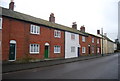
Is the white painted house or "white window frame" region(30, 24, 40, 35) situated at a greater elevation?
"white window frame" region(30, 24, 40, 35)

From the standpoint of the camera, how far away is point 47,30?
78.1 feet

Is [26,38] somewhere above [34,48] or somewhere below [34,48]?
above

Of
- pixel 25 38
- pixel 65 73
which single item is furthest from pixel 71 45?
pixel 65 73

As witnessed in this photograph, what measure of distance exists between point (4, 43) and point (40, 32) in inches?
274

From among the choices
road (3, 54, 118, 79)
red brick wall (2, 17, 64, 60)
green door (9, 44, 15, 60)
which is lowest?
road (3, 54, 118, 79)

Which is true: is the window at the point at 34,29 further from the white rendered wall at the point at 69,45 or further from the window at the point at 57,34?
the white rendered wall at the point at 69,45

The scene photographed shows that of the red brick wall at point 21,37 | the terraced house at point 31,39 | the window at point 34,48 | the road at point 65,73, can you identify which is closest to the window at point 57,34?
the terraced house at point 31,39

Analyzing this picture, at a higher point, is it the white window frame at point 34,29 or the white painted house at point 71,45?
the white window frame at point 34,29

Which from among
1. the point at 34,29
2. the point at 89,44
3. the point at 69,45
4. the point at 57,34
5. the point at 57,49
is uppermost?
the point at 34,29

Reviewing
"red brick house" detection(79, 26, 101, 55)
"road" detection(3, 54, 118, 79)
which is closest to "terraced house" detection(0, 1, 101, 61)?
"red brick house" detection(79, 26, 101, 55)

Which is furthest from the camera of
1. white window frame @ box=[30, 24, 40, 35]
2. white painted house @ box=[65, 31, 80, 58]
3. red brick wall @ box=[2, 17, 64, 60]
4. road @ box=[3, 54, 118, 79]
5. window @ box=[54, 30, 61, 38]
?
white painted house @ box=[65, 31, 80, 58]

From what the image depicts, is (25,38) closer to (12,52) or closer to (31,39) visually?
(31,39)

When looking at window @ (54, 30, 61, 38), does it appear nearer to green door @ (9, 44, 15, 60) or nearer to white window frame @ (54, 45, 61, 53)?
white window frame @ (54, 45, 61, 53)

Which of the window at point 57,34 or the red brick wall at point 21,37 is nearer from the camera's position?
the red brick wall at point 21,37
